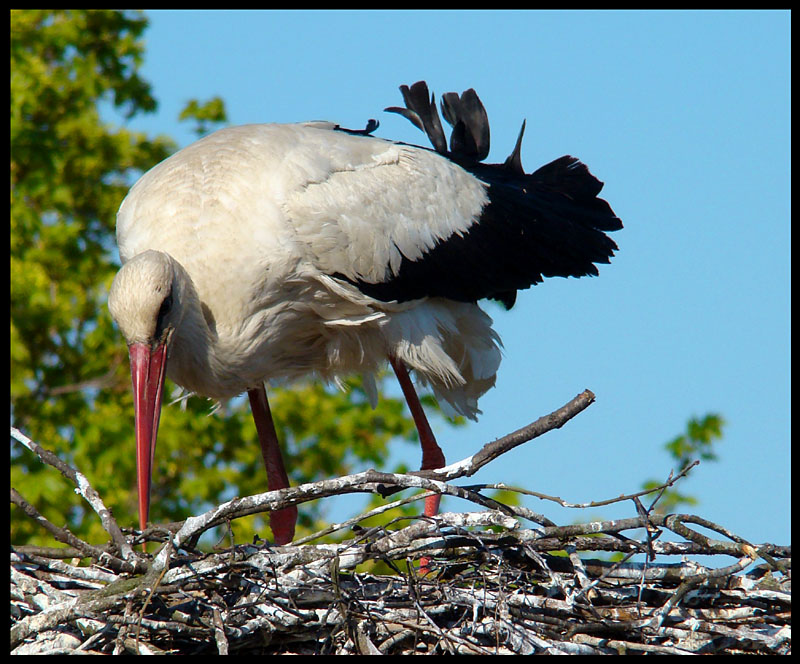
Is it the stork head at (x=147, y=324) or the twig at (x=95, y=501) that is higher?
the stork head at (x=147, y=324)

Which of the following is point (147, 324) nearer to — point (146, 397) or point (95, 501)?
point (146, 397)

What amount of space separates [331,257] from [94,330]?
4789 mm

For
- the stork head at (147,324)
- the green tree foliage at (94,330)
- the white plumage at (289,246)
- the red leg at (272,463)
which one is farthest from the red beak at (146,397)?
the green tree foliage at (94,330)

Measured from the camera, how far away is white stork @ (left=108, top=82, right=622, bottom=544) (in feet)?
14.9

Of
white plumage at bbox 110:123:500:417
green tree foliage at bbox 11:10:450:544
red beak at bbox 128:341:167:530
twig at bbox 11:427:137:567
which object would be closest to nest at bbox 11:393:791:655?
twig at bbox 11:427:137:567

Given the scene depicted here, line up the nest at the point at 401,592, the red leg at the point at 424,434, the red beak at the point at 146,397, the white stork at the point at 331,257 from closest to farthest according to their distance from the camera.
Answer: the nest at the point at 401,592, the red beak at the point at 146,397, the white stork at the point at 331,257, the red leg at the point at 424,434

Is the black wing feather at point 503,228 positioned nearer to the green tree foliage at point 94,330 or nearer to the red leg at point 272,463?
the red leg at point 272,463

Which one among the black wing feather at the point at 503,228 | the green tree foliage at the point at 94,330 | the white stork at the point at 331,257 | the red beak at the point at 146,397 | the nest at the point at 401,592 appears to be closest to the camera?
the nest at the point at 401,592

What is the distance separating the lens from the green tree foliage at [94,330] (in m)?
8.71

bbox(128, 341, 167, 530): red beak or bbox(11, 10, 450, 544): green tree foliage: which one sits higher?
bbox(11, 10, 450, 544): green tree foliage

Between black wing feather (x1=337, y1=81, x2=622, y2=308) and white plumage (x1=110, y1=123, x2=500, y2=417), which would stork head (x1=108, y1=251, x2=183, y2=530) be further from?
black wing feather (x1=337, y1=81, x2=622, y2=308)

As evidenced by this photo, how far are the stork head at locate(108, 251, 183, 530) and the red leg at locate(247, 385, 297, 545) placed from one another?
127 cm

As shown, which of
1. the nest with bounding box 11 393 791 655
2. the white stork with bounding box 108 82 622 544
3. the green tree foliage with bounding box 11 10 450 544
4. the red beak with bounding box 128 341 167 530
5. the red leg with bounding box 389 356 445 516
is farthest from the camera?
the green tree foliage with bounding box 11 10 450 544

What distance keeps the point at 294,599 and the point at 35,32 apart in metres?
7.19
